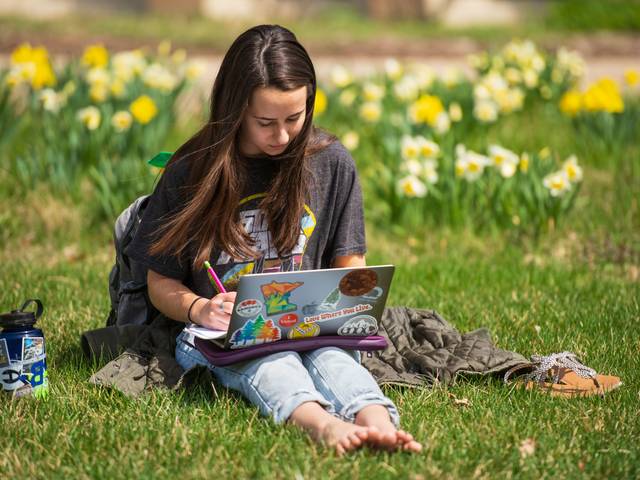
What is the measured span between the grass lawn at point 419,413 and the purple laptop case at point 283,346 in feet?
0.43

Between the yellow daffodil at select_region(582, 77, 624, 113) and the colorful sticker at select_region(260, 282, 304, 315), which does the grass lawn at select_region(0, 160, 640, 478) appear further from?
the yellow daffodil at select_region(582, 77, 624, 113)

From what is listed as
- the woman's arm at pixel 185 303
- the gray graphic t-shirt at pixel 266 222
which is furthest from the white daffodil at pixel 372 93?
the woman's arm at pixel 185 303

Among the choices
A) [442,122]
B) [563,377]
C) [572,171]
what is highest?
[442,122]

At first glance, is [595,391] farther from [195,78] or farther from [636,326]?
[195,78]

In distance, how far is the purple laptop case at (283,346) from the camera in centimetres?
276

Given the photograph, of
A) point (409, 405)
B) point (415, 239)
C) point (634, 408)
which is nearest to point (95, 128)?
point (415, 239)

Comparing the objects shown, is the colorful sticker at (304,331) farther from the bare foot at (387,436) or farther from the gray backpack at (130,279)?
the gray backpack at (130,279)

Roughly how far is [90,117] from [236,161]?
2342 mm

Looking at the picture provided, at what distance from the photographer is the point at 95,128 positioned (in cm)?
514

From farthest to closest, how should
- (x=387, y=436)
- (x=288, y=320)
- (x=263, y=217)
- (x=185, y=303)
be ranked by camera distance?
(x=263, y=217) → (x=185, y=303) → (x=288, y=320) → (x=387, y=436)

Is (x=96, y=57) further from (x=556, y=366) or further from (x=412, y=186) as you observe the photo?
(x=556, y=366)

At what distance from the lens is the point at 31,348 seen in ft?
9.31

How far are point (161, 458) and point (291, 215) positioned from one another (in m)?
0.87

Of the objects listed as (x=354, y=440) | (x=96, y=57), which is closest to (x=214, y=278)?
(x=354, y=440)
